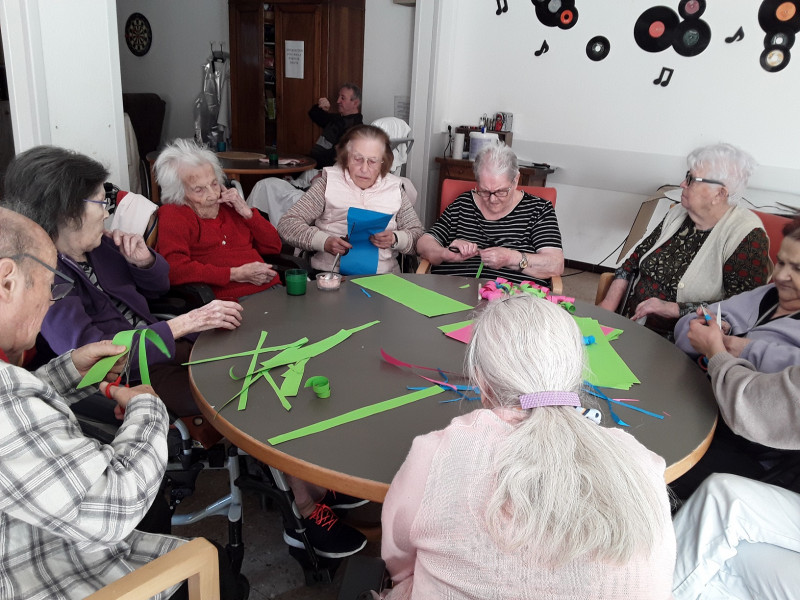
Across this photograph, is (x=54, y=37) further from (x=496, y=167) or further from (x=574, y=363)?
(x=574, y=363)

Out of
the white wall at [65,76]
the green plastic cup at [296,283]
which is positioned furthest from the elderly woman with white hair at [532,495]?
the white wall at [65,76]

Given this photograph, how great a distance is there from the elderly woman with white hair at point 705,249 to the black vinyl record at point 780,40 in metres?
2.28

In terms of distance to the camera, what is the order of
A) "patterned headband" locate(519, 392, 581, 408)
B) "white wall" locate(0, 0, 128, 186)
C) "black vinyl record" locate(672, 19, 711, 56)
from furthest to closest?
"black vinyl record" locate(672, 19, 711, 56) → "white wall" locate(0, 0, 128, 186) → "patterned headband" locate(519, 392, 581, 408)

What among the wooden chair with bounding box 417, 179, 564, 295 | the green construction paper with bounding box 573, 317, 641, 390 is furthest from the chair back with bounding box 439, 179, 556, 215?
the green construction paper with bounding box 573, 317, 641, 390

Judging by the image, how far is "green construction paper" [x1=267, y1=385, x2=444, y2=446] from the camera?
122 centimetres

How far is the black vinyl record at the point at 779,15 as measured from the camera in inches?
157

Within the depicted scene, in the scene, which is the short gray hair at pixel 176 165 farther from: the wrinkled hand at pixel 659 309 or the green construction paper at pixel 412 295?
the wrinkled hand at pixel 659 309

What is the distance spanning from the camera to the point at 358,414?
1309 mm

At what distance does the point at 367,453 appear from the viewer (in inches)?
46.6

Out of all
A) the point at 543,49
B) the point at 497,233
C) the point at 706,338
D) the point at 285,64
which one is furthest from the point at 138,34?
the point at 706,338

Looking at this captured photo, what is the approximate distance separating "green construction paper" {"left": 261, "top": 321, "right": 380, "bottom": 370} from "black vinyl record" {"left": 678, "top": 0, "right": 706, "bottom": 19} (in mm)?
3990

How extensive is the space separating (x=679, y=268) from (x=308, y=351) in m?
1.68

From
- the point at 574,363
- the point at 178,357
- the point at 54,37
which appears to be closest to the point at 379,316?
the point at 178,357

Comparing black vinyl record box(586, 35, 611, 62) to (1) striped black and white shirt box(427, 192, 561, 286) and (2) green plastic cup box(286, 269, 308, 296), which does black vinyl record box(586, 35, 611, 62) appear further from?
(2) green plastic cup box(286, 269, 308, 296)
